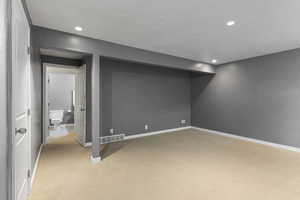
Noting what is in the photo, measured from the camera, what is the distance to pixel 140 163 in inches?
107

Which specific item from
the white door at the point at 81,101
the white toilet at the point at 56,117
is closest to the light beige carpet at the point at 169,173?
the white door at the point at 81,101

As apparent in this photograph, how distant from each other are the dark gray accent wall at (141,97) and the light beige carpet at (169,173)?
88 centimetres

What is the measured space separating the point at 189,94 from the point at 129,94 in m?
Answer: 2.77

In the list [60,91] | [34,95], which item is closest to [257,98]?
[34,95]

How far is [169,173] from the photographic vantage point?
2.37 metres

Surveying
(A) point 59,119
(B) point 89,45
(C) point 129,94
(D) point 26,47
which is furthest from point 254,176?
(A) point 59,119

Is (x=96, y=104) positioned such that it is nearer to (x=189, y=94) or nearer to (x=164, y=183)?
(x=164, y=183)

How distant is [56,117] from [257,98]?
7831 mm

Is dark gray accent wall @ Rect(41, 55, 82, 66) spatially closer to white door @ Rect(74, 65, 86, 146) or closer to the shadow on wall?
white door @ Rect(74, 65, 86, 146)

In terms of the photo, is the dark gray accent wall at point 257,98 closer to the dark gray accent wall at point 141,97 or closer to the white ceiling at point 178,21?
the white ceiling at point 178,21

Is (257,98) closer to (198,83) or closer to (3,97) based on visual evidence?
(198,83)

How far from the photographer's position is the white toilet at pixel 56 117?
601cm

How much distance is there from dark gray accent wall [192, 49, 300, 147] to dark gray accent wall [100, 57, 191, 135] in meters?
0.99

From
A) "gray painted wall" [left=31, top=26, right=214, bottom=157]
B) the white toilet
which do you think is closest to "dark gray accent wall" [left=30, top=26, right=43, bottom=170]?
"gray painted wall" [left=31, top=26, right=214, bottom=157]
